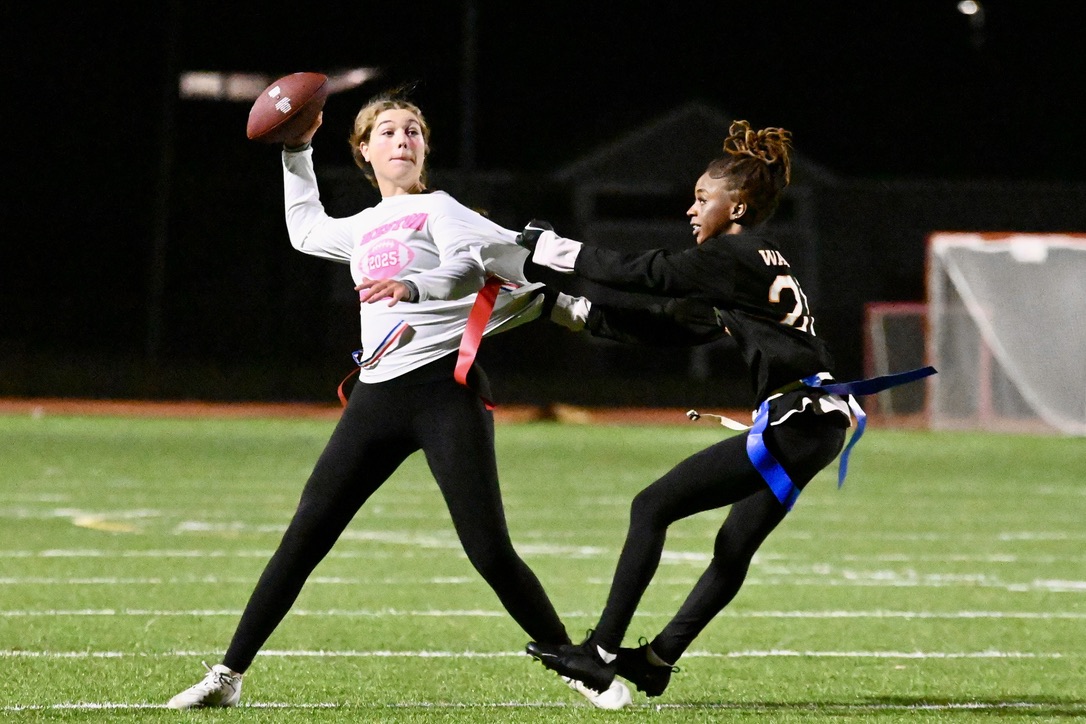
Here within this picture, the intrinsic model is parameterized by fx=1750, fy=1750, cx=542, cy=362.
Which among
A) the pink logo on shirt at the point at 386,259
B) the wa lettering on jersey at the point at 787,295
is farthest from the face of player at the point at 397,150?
the wa lettering on jersey at the point at 787,295

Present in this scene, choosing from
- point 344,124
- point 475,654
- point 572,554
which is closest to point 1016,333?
point 572,554

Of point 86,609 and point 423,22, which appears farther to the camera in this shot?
point 423,22

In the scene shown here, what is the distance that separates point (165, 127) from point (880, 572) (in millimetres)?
28502

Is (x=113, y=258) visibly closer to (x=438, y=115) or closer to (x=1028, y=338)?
(x=438, y=115)

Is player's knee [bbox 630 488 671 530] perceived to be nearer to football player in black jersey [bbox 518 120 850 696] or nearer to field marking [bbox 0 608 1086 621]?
football player in black jersey [bbox 518 120 850 696]

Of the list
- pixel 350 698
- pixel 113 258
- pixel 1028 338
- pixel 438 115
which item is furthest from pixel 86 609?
pixel 438 115

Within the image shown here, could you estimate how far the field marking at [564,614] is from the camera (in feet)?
27.2

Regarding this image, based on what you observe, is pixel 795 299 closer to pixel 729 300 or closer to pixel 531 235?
pixel 729 300

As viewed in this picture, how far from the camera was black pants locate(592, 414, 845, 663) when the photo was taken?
18.7ft

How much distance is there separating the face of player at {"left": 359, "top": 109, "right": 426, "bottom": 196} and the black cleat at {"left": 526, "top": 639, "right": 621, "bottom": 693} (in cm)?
164

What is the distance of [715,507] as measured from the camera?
18.7 ft

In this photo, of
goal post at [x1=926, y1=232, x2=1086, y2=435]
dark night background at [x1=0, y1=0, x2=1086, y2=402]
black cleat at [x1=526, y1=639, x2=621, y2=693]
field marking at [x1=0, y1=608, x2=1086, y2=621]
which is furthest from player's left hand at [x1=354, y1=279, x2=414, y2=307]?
dark night background at [x1=0, y1=0, x2=1086, y2=402]

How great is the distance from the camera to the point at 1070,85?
161ft

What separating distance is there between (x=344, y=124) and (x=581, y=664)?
115ft
